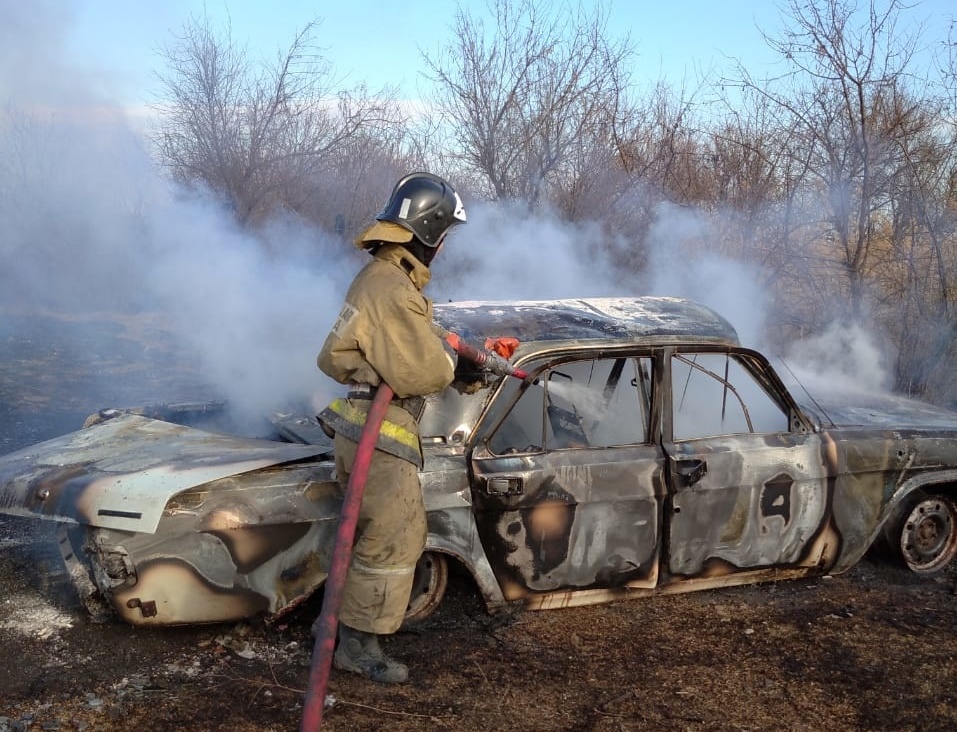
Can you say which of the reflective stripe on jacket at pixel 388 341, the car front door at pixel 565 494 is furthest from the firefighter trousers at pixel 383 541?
the car front door at pixel 565 494

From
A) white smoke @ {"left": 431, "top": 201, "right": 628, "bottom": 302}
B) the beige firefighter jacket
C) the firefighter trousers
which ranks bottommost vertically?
the firefighter trousers

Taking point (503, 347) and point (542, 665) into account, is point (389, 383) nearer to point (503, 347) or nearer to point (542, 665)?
point (503, 347)

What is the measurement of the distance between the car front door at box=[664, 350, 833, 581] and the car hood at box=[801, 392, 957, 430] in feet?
1.14

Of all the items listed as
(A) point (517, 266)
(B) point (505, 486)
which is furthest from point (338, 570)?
(A) point (517, 266)

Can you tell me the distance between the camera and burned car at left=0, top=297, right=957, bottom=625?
345 centimetres

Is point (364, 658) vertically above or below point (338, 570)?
below

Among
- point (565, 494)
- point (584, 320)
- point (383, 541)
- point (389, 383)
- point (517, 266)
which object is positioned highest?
point (517, 266)

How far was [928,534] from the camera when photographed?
4.87m

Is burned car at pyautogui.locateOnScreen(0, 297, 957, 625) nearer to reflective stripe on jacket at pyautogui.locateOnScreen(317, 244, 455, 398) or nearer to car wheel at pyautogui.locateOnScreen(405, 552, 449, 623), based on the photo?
car wheel at pyautogui.locateOnScreen(405, 552, 449, 623)

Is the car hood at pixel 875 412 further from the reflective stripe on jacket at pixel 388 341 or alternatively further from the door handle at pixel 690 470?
the reflective stripe on jacket at pixel 388 341

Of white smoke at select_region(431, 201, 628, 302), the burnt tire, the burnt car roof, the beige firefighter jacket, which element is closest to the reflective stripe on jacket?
the beige firefighter jacket

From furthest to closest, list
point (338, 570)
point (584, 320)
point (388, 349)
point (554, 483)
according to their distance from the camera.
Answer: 1. point (584, 320)
2. point (554, 483)
3. point (388, 349)
4. point (338, 570)

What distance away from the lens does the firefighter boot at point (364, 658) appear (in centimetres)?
348

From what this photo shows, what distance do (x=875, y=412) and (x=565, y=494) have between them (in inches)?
83.7
